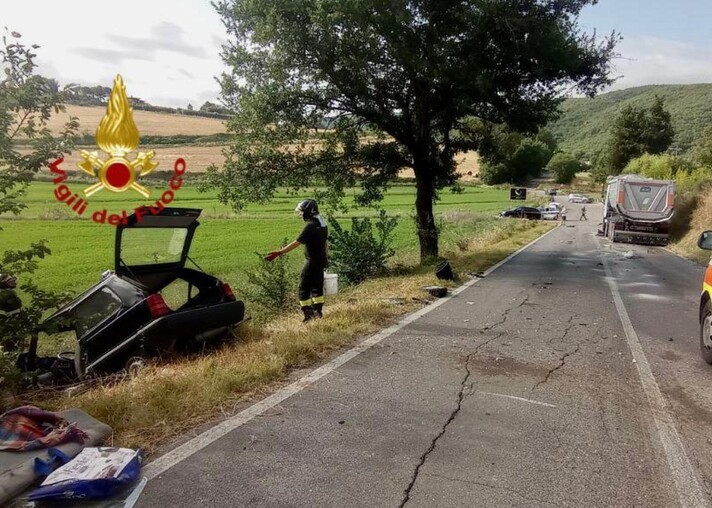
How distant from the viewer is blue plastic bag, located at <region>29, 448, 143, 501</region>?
104 inches

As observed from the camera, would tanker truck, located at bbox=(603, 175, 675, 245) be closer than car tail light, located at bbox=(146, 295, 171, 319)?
No

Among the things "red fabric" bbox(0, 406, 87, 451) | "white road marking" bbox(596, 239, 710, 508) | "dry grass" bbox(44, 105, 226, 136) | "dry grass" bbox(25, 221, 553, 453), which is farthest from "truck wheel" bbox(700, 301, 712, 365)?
"dry grass" bbox(44, 105, 226, 136)

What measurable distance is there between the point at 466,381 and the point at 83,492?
10.6 ft

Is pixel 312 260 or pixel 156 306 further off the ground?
pixel 312 260

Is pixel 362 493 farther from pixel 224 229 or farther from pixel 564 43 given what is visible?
pixel 224 229

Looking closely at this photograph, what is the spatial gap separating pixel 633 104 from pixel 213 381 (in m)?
146

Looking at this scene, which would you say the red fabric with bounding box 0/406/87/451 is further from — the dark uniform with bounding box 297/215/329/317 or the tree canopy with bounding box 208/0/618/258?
the tree canopy with bounding box 208/0/618/258

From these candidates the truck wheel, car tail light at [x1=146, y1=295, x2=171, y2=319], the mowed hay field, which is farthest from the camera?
the mowed hay field

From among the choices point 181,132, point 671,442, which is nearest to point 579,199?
point 181,132

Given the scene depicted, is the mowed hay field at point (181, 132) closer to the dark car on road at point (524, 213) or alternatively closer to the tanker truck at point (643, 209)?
the dark car on road at point (524, 213)

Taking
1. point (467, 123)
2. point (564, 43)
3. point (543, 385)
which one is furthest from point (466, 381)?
point (467, 123)

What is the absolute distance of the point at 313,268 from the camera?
23.6 ft

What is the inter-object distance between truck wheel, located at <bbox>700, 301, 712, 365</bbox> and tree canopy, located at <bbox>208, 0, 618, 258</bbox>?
7.61 meters

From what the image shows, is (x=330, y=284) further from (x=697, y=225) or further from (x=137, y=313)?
(x=697, y=225)
